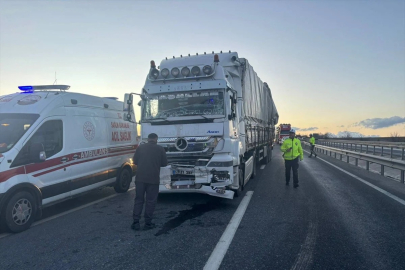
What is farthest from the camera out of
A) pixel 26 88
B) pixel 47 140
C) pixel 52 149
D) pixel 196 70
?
pixel 196 70

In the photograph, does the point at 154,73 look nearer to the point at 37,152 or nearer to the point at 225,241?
the point at 37,152

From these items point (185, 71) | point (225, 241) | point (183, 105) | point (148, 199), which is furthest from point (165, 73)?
point (225, 241)

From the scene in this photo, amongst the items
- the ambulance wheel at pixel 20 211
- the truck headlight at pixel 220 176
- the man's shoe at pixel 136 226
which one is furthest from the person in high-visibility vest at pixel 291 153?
the ambulance wheel at pixel 20 211

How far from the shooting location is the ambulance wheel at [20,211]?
5.67 meters

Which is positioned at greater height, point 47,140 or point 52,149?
point 47,140

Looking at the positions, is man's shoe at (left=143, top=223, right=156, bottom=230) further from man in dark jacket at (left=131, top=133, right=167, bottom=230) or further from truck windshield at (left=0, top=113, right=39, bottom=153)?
truck windshield at (left=0, top=113, right=39, bottom=153)

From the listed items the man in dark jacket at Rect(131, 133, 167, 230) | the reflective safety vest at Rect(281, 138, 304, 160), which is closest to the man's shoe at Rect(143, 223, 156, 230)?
the man in dark jacket at Rect(131, 133, 167, 230)

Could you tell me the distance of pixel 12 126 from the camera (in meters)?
6.34

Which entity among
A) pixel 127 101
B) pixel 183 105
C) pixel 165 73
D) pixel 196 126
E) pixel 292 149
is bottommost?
pixel 292 149

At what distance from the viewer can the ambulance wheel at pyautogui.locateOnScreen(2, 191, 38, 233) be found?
5.67 metres

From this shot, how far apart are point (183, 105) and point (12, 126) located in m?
3.65

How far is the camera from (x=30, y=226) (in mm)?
6145

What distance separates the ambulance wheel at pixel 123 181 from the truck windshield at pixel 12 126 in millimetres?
3354

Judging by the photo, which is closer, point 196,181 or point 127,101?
point 196,181
